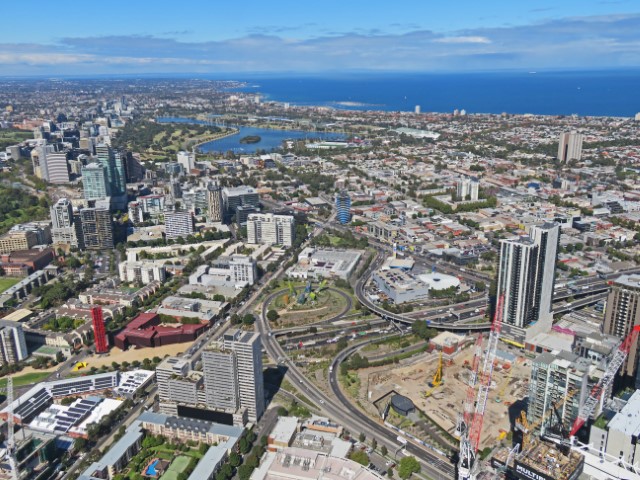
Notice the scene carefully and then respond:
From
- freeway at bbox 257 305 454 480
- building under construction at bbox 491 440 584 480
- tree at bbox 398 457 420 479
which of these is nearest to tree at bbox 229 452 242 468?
freeway at bbox 257 305 454 480

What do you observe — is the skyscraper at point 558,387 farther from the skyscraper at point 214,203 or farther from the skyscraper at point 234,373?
the skyscraper at point 214,203

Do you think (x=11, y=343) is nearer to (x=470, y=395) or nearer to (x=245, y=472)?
(x=245, y=472)

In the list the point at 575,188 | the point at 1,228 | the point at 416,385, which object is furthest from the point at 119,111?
the point at 416,385

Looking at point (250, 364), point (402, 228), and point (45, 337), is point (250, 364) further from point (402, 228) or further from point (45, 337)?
point (402, 228)

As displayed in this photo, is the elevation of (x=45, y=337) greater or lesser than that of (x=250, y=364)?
lesser

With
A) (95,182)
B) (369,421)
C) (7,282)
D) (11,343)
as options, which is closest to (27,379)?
(11,343)

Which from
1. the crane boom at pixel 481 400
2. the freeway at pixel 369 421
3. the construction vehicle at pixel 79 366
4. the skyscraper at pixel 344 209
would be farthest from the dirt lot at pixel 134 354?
the skyscraper at pixel 344 209
